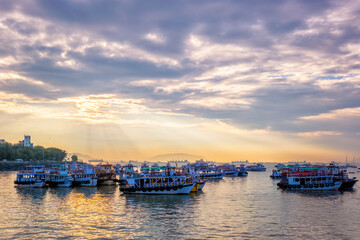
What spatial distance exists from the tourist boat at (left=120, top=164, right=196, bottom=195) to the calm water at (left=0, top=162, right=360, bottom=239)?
4.88 metres

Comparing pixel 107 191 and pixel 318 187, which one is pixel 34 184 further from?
pixel 318 187

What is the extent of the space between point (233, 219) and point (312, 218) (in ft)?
41.2

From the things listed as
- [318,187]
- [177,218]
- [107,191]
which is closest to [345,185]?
[318,187]

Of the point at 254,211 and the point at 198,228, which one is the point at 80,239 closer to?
the point at 198,228

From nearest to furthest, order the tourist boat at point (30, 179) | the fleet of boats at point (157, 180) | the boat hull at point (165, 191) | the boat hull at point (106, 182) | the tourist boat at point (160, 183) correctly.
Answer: the boat hull at point (165, 191)
the tourist boat at point (160, 183)
the fleet of boats at point (157, 180)
the tourist boat at point (30, 179)
the boat hull at point (106, 182)

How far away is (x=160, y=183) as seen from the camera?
79.2 metres

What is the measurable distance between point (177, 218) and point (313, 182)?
190 ft

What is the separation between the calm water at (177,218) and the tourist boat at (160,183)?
16.0 ft

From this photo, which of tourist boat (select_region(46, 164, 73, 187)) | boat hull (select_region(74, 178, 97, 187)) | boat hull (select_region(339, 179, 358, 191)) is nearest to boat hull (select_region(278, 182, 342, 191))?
boat hull (select_region(339, 179, 358, 191))

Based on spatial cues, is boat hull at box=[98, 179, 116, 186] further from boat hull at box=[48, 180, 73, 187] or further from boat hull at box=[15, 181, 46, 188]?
boat hull at box=[15, 181, 46, 188]

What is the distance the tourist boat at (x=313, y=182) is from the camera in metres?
91.8

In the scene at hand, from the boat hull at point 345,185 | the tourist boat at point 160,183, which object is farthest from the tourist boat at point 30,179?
the boat hull at point 345,185

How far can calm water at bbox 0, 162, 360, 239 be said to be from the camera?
40875mm

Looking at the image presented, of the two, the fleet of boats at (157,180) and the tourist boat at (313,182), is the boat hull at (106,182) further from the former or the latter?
the tourist boat at (313,182)
